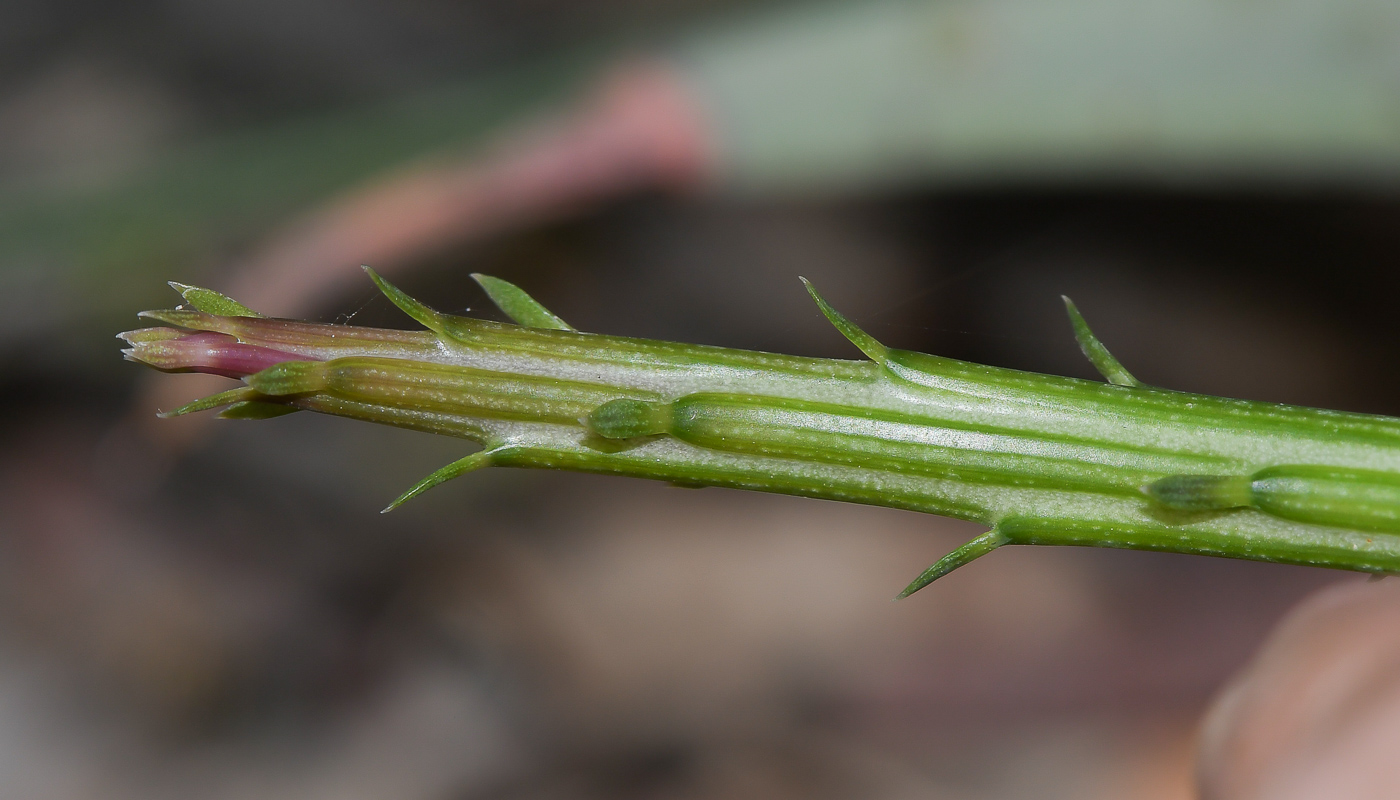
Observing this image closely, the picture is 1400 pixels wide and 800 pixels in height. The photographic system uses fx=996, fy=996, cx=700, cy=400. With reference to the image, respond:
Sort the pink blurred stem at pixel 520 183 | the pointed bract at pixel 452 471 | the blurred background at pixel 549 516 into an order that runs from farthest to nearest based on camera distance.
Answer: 1. the blurred background at pixel 549 516
2. the pink blurred stem at pixel 520 183
3. the pointed bract at pixel 452 471

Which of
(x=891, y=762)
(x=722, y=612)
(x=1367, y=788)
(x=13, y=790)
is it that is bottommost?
(x=13, y=790)

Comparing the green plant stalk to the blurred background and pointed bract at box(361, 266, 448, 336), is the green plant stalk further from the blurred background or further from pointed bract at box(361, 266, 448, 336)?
the blurred background

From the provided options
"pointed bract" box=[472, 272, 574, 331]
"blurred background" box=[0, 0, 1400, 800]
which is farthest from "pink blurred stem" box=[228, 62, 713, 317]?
"pointed bract" box=[472, 272, 574, 331]

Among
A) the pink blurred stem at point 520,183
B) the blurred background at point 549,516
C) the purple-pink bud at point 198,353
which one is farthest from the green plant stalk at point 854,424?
the blurred background at point 549,516

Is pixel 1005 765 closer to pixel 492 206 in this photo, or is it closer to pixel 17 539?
pixel 492 206

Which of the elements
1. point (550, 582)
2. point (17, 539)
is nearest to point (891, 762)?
point (550, 582)

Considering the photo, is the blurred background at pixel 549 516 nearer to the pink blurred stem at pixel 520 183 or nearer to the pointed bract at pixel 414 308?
the pink blurred stem at pixel 520 183
